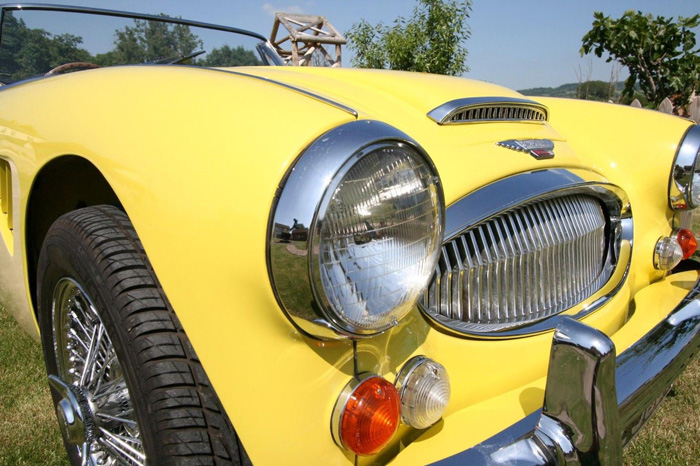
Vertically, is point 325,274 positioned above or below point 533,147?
below

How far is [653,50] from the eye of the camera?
24.9 ft

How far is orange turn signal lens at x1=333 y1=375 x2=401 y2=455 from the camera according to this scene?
93 cm

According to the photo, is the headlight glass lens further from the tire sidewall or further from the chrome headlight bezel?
the tire sidewall

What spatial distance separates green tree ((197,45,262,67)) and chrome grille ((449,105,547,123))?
1474mm

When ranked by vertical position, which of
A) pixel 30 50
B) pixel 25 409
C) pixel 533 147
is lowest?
pixel 25 409

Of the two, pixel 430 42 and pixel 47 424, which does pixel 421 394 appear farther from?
pixel 430 42

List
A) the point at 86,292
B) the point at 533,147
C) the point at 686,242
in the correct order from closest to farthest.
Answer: the point at 86,292
the point at 533,147
the point at 686,242

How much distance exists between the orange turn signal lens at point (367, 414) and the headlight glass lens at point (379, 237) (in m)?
0.11

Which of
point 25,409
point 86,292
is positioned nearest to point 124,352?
point 86,292

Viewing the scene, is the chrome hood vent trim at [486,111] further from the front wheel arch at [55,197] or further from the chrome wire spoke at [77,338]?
the chrome wire spoke at [77,338]

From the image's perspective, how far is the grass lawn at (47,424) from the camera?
1674 millimetres

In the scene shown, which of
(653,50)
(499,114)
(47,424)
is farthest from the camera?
(653,50)

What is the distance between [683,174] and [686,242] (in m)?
0.26

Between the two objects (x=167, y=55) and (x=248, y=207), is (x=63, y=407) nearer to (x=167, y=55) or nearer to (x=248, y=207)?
(x=248, y=207)
